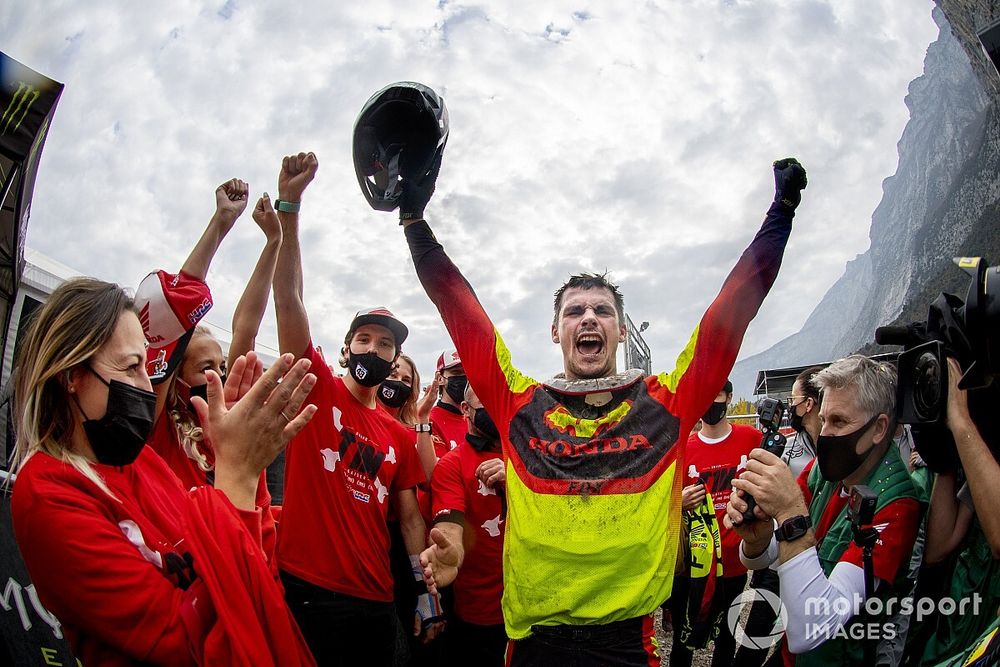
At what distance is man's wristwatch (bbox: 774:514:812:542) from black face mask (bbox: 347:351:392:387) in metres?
2.11

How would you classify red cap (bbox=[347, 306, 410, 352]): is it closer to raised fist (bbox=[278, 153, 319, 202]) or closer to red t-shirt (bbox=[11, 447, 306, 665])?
raised fist (bbox=[278, 153, 319, 202])

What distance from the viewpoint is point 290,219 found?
9.08 ft

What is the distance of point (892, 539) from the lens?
2.04 metres

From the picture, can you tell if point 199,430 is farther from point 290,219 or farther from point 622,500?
point 622,500

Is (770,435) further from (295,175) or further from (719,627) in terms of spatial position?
(295,175)

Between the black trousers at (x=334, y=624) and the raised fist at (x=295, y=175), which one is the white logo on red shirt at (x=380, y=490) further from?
the raised fist at (x=295, y=175)

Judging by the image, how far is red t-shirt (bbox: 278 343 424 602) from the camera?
2.77 meters

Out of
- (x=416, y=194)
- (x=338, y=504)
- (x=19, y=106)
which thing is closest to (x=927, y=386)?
(x=416, y=194)

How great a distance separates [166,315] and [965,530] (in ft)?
9.80

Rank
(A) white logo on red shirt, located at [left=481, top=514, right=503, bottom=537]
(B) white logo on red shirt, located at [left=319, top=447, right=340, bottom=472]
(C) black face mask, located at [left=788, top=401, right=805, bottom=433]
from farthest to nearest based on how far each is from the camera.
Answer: (C) black face mask, located at [left=788, top=401, right=805, bottom=433] < (A) white logo on red shirt, located at [left=481, top=514, right=503, bottom=537] < (B) white logo on red shirt, located at [left=319, top=447, right=340, bottom=472]

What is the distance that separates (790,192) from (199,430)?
249cm

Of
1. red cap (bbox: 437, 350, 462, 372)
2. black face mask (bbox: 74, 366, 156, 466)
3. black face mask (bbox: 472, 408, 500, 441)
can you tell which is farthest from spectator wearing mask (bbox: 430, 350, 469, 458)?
black face mask (bbox: 74, 366, 156, 466)

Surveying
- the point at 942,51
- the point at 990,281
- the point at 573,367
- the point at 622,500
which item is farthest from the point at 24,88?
the point at 942,51

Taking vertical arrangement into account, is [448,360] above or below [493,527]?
above
